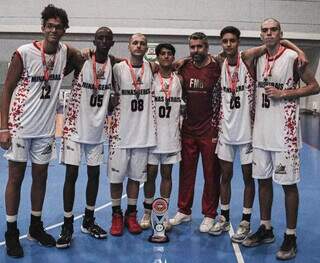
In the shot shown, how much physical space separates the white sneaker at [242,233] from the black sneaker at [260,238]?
0.22 feet

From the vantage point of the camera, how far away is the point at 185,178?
4.12 meters

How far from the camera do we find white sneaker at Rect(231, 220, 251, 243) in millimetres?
3652

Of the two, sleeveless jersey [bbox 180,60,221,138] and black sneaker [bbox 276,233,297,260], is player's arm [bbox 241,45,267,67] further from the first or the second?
black sneaker [bbox 276,233,297,260]

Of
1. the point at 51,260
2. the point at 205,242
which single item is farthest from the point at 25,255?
the point at 205,242

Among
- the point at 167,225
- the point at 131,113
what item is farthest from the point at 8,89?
the point at 167,225

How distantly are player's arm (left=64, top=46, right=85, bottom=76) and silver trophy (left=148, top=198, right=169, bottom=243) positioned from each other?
4.48ft

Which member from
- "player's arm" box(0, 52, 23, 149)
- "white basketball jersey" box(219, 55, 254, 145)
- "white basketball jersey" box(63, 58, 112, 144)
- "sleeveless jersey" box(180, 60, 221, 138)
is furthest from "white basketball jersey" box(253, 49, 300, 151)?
"player's arm" box(0, 52, 23, 149)

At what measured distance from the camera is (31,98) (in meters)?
3.27

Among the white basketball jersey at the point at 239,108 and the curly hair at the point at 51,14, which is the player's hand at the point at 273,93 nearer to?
the white basketball jersey at the point at 239,108

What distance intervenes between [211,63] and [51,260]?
2.25 metres

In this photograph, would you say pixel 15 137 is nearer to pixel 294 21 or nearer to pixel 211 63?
pixel 211 63

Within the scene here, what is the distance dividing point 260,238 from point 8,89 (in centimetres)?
248

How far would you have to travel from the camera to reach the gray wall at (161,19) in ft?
41.5

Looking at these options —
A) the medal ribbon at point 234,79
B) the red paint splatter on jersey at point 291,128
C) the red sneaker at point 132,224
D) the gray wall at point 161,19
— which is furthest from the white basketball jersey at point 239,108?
the gray wall at point 161,19
